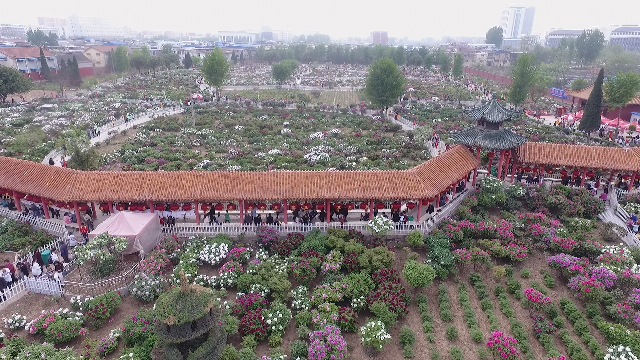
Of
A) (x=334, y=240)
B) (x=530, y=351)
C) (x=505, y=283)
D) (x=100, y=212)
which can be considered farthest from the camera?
(x=100, y=212)

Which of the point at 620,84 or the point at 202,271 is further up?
the point at 620,84

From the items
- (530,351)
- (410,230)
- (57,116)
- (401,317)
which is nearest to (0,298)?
(401,317)

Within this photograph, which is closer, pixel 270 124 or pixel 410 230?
pixel 410 230

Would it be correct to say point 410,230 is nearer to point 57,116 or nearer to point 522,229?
point 522,229

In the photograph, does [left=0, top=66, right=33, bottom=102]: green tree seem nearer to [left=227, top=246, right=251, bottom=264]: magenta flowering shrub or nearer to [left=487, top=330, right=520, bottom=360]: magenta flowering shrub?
[left=227, top=246, right=251, bottom=264]: magenta flowering shrub

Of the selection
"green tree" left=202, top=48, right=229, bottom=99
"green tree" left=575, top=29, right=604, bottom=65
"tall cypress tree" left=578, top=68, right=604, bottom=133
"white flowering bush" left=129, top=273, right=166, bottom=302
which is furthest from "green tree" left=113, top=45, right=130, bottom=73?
"green tree" left=575, top=29, right=604, bottom=65

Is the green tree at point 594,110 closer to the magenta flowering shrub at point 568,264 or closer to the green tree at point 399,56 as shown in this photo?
the magenta flowering shrub at point 568,264
